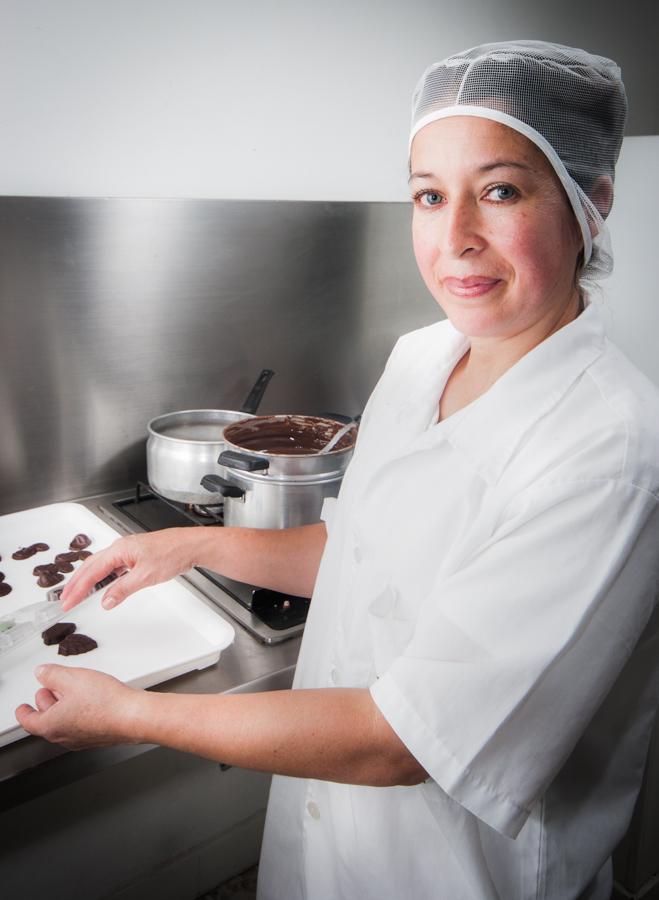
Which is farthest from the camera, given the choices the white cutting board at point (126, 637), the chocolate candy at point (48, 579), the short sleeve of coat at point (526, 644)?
the chocolate candy at point (48, 579)

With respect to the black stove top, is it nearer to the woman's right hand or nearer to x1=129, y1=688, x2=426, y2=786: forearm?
the woman's right hand

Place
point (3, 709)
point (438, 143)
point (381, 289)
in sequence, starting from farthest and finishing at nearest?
point (381, 289) < point (3, 709) < point (438, 143)

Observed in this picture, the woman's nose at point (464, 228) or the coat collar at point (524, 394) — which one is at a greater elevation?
the woman's nose at point (464, 228)

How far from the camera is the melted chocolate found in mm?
1367

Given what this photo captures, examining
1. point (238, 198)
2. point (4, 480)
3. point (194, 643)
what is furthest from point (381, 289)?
point (194, 643)

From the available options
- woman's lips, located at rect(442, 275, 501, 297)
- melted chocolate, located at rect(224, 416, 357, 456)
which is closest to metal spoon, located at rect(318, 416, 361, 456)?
melted chocolate, located at rect(224, 416, 357, 456)

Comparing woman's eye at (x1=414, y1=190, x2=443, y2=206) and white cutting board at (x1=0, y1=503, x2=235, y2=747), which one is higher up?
woman's eye at (x1=414, y1=190, x2=443, y2=206)

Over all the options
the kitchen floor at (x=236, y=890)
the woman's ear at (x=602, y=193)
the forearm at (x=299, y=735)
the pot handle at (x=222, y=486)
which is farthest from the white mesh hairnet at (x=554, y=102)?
the kitchen floor at (x=236, y=890)

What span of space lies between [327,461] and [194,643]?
14.4 inches

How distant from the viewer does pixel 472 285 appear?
0.77 metres

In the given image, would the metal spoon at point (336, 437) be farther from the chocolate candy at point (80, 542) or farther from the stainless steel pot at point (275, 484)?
the chocolate candy at point (80, 542)

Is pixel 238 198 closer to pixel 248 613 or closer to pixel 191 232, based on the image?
pixel 191 232

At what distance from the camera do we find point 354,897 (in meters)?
0.90

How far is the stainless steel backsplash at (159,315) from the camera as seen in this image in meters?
1.35
